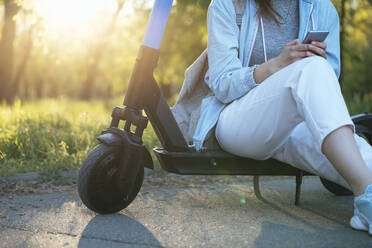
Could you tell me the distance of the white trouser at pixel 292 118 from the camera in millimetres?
1882

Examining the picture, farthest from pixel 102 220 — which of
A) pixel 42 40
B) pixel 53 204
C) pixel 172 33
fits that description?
pixel 172 33

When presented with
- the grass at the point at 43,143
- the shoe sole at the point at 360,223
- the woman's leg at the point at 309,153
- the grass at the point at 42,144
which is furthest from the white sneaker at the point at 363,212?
the grass at the point at 42,144

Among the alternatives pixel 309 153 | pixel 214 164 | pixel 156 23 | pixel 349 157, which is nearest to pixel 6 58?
pixel 156 23

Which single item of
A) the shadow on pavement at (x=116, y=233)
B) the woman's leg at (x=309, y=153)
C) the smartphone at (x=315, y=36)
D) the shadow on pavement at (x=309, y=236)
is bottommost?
the shadow on pavement at (x=116, y=233)

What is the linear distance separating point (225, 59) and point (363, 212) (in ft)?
3.56

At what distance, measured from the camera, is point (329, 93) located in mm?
1893

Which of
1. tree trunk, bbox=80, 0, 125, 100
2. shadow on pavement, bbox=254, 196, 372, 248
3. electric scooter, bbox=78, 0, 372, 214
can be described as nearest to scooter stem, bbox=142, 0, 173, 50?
electric scooter, bbox=78, 0, 372, 214

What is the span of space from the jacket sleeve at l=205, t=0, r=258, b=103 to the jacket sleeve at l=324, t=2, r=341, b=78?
567mm

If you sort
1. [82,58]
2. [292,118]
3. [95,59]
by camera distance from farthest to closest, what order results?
[82,58], [95,59], [292,118]

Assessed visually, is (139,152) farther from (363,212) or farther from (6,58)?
(6,58)

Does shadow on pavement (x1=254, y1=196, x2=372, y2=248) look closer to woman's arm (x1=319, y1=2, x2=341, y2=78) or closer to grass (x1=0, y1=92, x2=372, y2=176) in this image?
woman's arm (x1=319, y1=2, x2=341, y2=78)

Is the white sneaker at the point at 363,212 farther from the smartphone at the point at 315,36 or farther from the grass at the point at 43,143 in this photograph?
the grass at the point at 43,143

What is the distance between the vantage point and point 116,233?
202 centimetres

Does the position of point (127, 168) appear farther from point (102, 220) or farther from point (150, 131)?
point (150, 131)
